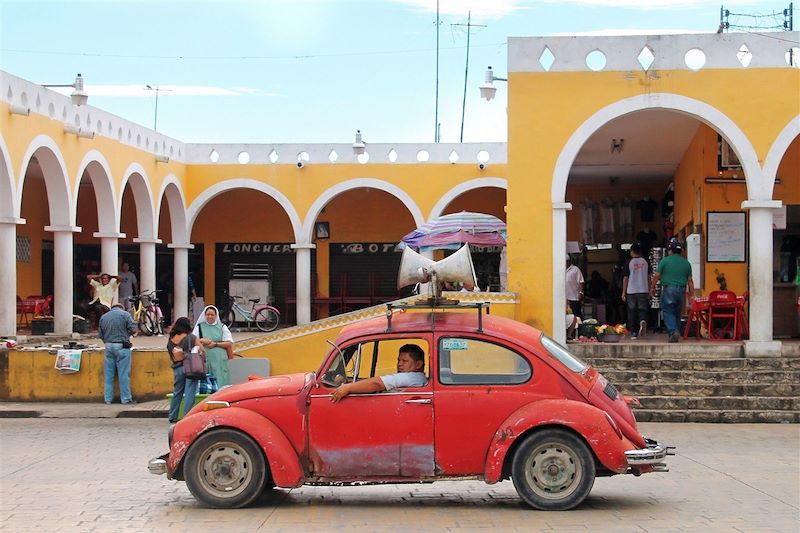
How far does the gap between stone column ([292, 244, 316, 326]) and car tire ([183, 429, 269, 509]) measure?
19.7 m

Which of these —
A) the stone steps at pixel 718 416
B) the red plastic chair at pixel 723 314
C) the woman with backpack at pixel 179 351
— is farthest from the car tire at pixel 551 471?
the red plastic chair at pixel 723 314

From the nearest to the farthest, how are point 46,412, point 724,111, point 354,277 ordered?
point 46,412
point 724,111
point 354,277

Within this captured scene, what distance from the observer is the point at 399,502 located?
835 cm

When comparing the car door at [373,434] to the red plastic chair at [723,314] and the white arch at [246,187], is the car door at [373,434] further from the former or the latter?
the white arch at [246,187]

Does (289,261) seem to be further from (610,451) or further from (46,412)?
(610,451)

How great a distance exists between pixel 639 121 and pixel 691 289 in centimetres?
328

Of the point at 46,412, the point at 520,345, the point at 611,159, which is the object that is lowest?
the point at 46,412

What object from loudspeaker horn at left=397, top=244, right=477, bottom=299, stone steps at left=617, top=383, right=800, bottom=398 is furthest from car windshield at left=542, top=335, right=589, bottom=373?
stone steps at left=617, top=383, right=800, bottom=398

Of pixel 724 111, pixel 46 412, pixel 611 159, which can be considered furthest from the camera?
pixel 611 159

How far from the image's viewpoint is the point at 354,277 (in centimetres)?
3047

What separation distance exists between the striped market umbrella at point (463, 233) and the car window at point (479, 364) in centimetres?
1135

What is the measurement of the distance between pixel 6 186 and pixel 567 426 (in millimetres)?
14184

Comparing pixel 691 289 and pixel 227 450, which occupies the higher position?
pixel 691 289

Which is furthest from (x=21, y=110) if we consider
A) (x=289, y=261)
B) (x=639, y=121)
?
(x=289, y=261)
